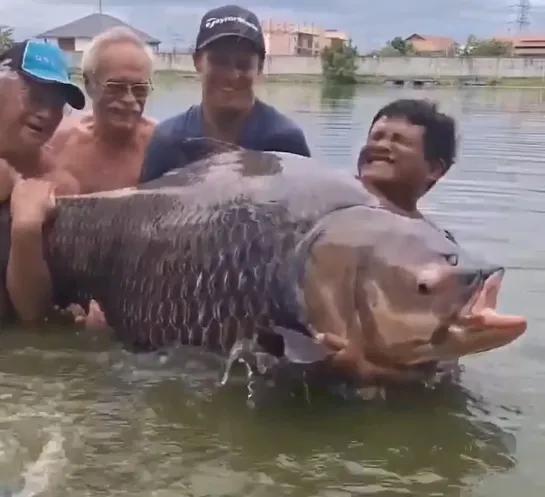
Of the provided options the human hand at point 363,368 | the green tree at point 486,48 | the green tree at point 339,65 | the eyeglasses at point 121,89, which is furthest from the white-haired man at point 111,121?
the green tree at point 486,48

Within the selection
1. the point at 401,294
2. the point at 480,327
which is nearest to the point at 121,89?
the point at 401,294

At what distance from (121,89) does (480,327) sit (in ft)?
8.97

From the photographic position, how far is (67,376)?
164 inches

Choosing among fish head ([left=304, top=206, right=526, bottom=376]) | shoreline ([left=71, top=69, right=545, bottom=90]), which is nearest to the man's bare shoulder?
fish head ([left=304, top=206, right=526, bottom=376])

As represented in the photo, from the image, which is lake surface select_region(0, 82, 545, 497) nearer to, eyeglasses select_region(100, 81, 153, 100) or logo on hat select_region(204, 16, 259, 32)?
eyeglasses select_region(100, 81, 153, 100)

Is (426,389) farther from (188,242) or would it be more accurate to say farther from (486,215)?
(486,215)

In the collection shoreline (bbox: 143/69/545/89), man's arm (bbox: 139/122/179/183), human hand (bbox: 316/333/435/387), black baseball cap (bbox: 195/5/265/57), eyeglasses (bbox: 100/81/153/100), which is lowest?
shoreline (bbox: 143/69/545/89)

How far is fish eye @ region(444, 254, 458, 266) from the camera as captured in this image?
11.6 ft

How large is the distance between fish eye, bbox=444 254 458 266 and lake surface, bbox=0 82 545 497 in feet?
1.97

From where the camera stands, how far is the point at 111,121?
220 inches

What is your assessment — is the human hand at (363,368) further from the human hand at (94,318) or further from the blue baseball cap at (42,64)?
the blue baseball cap at (42,64)

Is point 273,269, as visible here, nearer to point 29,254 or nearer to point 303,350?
point 303,350

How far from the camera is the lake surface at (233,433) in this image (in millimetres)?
3154

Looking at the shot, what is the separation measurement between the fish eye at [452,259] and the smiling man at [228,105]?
5.86 ft
